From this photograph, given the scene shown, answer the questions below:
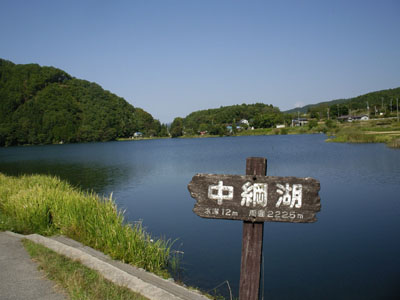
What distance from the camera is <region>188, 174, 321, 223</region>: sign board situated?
2705 millimetres

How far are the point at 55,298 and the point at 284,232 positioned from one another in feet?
21.1

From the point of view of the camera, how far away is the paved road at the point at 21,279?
11.0ft

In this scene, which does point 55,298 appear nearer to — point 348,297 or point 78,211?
point 78,211

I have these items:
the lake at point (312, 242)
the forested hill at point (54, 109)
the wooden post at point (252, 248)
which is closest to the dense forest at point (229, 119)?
the forested hill at point (54, 109)

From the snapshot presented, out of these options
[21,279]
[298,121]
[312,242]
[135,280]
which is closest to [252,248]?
[135,280]

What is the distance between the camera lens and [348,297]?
5258mm

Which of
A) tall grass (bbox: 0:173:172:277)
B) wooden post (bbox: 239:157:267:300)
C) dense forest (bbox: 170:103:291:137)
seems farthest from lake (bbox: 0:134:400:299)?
dense forest (bbox: 170:103:291:137)

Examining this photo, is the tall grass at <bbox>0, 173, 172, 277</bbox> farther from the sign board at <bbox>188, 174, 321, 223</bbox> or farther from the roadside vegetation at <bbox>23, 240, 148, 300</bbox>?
the sign board at <bbox>188, 174, 321, 223</bbox>

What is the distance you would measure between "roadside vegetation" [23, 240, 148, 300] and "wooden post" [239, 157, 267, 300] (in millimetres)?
1106

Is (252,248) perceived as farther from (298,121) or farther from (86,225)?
(298,121)

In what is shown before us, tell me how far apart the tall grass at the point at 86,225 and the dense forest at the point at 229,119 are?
9950 centimetres

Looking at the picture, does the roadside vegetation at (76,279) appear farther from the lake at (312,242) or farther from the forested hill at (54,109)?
the forested hill at (54,109)

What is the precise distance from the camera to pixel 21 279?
12.2 feet

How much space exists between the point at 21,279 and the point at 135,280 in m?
1.37
